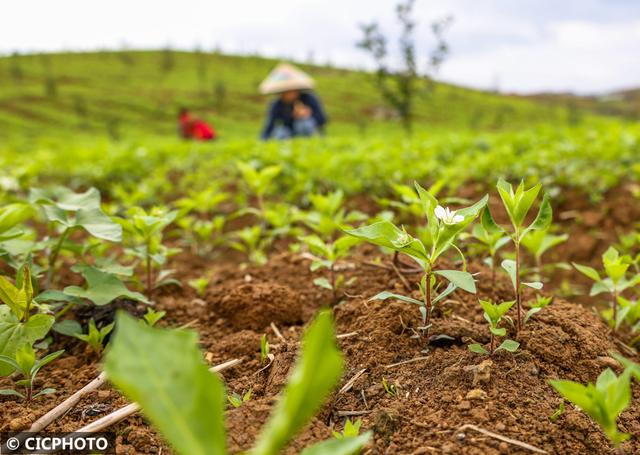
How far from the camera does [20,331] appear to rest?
1.50m

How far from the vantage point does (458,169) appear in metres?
4.37

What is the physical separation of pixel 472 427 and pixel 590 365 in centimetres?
51

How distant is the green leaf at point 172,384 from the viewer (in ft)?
2.29

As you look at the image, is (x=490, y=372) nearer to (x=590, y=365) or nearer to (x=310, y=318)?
(x=590, y=365)

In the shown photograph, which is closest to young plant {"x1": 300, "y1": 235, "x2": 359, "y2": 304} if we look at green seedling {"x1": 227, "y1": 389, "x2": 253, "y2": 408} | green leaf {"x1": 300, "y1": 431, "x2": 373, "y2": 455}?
green seedling {"x1": 227, "y1": 389, "x2": 253, "y2": 408}

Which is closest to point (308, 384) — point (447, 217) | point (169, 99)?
point (447, 217)

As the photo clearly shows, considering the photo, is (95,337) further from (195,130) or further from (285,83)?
(195,130)

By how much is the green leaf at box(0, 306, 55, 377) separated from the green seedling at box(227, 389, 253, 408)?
530mm

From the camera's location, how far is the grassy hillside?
39.1 metres

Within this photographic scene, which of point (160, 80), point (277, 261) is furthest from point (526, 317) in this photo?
point (160, 80)

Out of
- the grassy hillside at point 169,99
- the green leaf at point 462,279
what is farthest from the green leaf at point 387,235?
the grassy hillside at point 169,99

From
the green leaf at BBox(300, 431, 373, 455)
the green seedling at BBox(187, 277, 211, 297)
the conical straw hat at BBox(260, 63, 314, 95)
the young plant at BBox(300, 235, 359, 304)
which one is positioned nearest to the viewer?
the green leaf at BBox(300, 431, 373, 455)

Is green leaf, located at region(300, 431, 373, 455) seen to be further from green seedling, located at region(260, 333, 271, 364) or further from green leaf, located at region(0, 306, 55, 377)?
green leaf, located at region(0, 306, 55, 377)

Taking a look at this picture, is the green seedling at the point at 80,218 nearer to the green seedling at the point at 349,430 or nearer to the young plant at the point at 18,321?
the young plant at the point at 18,321
